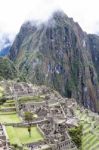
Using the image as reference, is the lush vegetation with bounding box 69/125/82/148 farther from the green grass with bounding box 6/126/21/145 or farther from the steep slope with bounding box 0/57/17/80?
the steep slope with bounding box 0/57/17/80

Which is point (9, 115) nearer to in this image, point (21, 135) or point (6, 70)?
point (21, 135)

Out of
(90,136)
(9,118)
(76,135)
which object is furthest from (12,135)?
(9,118)

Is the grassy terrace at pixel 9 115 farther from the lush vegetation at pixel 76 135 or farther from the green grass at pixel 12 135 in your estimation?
the lush vegetation at pixel 76 135

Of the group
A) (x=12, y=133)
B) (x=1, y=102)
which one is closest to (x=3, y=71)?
(x=1, y=102)

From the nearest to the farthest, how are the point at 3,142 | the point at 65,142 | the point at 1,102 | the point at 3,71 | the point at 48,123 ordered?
the point at 3,142 < the point at 65,142 < the point at 48,123 < the point at 1,102 < the point at 3,71

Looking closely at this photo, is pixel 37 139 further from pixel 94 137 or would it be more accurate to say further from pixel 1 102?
pixel 1 102

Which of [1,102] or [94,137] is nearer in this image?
[94,137]

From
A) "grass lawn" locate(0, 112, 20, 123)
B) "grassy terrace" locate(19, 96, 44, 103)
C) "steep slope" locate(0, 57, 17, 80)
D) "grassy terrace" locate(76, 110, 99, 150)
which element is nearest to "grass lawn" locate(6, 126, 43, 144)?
"grass lawn" locate(0, 112, 20, 123)
